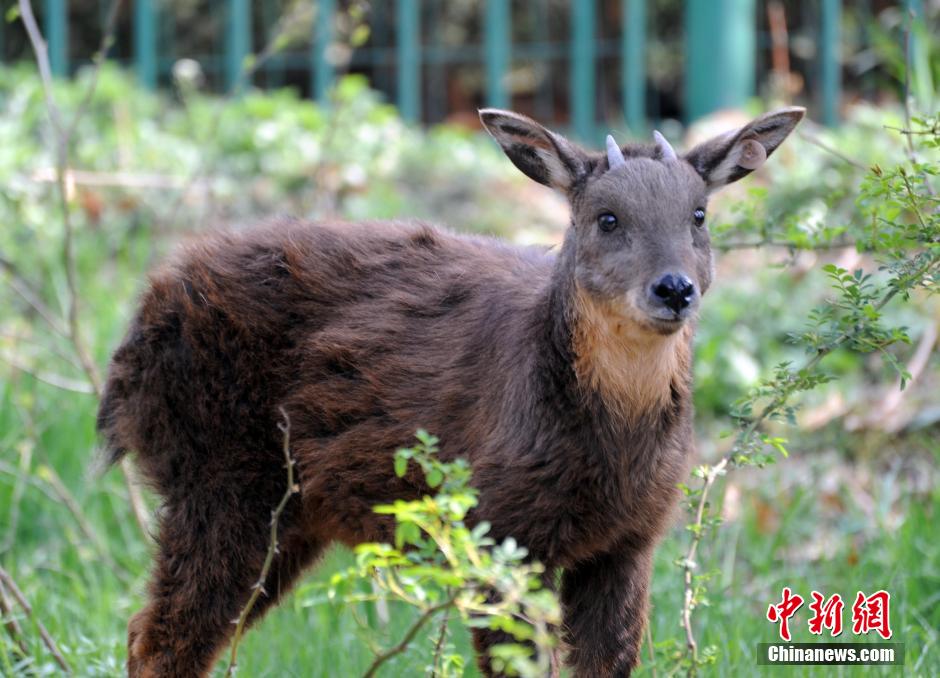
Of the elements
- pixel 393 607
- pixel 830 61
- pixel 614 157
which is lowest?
pixel 393 607

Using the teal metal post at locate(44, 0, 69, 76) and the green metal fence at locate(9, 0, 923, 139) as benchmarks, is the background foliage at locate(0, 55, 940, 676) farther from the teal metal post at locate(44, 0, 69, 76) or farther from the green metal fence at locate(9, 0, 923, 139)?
the green metal fence at locate(9, 0, 923, 139)

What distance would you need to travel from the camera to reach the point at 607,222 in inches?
150

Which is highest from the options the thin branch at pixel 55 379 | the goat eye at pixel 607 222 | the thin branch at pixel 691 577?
the goat eye at pixel 607 222

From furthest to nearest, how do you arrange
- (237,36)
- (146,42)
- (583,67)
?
(146,42) < (237,36) < (583,67)

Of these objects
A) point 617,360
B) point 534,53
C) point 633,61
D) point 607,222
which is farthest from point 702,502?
point 534,53

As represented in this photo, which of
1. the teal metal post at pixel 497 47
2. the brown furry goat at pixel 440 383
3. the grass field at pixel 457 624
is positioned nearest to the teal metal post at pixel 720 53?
the teal metal post at pixel 497 47

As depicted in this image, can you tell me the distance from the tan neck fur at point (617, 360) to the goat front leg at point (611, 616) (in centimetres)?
48

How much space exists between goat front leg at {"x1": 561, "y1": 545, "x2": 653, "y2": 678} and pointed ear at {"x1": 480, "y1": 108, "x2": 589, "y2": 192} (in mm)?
1179

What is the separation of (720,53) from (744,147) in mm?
6459

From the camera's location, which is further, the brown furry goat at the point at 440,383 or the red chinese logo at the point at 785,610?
the red chinese logo at the point at 785,610

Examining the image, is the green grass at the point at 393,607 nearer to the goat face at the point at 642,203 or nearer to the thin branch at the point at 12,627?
the thin branch at the point at 12,627

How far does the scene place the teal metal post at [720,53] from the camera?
33.3ft

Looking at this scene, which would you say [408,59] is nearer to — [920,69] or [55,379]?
[920,69]

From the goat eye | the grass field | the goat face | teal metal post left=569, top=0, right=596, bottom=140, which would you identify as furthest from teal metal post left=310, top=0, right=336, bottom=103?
the goat eye
